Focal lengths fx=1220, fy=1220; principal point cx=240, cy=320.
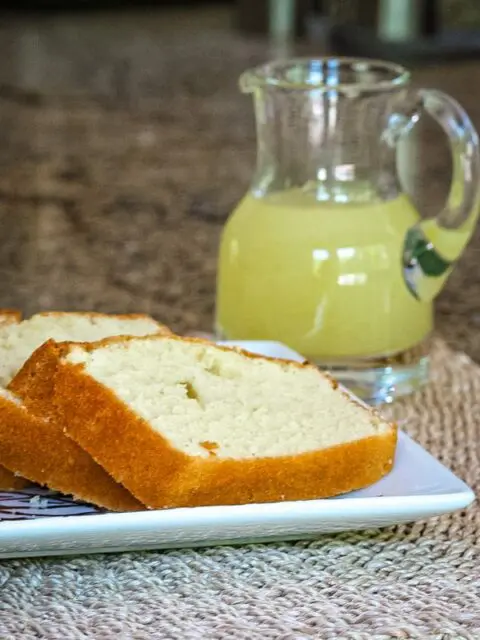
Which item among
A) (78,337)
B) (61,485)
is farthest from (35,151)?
(61,485)

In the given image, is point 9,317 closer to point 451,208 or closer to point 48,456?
point 48,456

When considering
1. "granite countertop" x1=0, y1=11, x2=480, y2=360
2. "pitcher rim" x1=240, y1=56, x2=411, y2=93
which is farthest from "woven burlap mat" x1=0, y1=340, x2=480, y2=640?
"granite countertop" x1=0, y1=11, x2=480, y2=360

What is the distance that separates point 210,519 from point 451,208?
A: 495mm

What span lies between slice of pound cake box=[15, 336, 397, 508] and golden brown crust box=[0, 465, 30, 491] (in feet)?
0.19

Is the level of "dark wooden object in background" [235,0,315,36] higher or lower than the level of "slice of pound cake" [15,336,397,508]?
lower

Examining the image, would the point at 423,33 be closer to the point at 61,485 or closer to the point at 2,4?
the point at 2,4

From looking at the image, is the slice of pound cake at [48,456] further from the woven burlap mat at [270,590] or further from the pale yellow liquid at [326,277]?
the pale yellow liquid at [326,277]

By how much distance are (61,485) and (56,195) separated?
147cm

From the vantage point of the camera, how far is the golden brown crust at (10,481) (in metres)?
0.89

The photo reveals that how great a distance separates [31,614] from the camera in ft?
2.50

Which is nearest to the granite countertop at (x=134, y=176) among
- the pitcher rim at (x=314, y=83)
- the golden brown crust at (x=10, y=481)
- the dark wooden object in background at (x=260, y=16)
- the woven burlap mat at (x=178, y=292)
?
the woven burlap mat at (x=178, y=292)

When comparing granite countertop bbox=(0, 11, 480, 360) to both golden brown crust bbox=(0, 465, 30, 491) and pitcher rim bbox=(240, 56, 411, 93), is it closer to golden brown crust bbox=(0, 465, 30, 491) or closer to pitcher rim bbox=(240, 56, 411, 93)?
pitcher rim bbox=(240, 56, 411, 93)

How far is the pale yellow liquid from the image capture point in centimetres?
118

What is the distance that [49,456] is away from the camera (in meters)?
0.87
